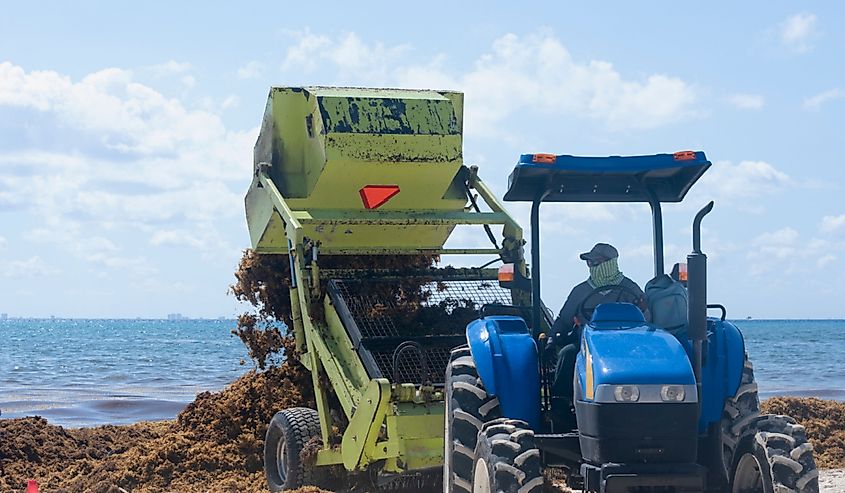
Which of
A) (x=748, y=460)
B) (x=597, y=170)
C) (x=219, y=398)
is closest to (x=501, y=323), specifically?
(x=597, y=170)

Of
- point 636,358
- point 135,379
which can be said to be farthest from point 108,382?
point 636,358

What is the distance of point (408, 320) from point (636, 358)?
4.06m

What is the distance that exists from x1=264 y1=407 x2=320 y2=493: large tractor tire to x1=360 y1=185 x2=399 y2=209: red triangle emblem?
2.04 metres

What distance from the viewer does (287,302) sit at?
34.9 feet

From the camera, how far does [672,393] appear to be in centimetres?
553

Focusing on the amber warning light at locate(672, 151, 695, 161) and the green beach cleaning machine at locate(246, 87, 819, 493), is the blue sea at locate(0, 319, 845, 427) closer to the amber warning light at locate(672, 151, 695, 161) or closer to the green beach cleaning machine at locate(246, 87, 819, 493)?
the green beach cleaning machine at locate(246, 87, 819, 493)

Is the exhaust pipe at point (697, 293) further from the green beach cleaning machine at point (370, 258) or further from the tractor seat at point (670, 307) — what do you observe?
the green beach cleaning machine at point (370, 258)

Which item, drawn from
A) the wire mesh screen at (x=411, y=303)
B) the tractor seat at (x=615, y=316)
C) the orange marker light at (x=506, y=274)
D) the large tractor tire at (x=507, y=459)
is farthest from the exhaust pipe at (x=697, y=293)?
the wire mesh screen at (x=411, y=303)

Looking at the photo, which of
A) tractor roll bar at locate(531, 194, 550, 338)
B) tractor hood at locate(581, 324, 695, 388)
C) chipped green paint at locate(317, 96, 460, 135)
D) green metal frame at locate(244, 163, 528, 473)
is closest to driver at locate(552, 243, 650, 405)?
tractor roll bar at locate(531, 194, 550, 338)

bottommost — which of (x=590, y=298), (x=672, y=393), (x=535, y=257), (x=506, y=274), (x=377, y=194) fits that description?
(x=672, y=393)

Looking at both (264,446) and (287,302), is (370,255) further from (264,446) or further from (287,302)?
(264,446)

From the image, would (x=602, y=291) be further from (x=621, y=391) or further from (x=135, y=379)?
(x=135, y=379)

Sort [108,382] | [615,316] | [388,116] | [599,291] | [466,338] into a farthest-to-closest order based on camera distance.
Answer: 1. [108,382]
2. [388,116]
3. [466,338]
4. [599,291]
5. [615,316]

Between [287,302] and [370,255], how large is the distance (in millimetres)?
1056
